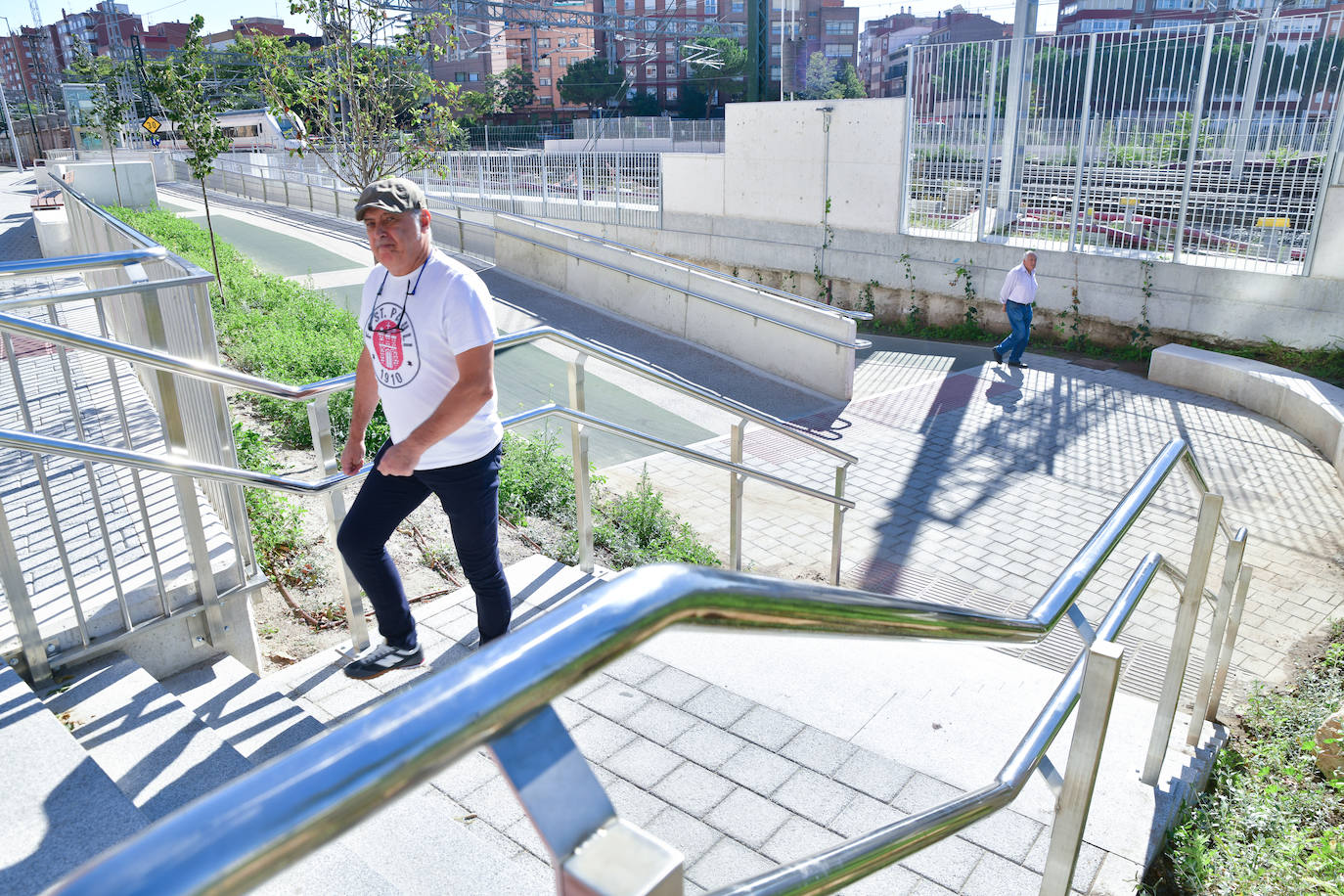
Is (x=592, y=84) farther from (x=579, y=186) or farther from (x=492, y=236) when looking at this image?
(x=492, y=236)

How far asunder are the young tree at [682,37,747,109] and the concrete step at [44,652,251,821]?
2682 inches

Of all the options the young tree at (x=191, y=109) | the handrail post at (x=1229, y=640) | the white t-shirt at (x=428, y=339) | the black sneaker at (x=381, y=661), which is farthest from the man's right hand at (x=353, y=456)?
the young tree at (x=191, y=109)

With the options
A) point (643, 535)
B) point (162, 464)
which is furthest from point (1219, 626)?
point (162, 464)

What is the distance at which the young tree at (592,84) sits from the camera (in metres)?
75.9

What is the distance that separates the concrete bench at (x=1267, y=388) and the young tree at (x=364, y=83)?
1024 centimetres

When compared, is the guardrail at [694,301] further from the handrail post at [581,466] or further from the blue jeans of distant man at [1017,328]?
the handrail post at [581,466]

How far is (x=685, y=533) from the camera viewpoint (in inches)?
265

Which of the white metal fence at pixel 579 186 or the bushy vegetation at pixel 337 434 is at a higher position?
the white metal fence at pixel 579 186

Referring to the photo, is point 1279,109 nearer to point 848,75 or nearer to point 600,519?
point 600,519

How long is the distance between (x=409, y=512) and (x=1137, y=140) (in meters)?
13.0

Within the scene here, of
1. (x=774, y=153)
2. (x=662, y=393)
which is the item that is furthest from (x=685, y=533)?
(x=774, y=153)

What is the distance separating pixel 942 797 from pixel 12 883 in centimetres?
244

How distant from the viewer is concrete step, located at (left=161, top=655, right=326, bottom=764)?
2.92 metres

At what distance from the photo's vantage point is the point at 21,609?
9.36ft
